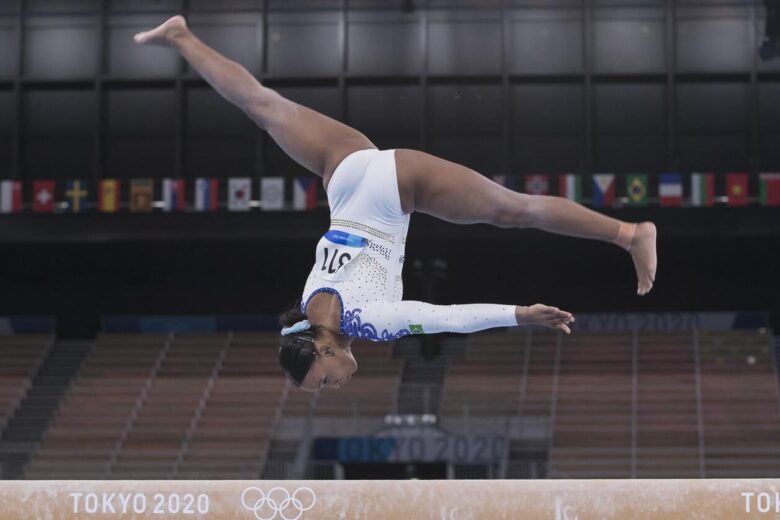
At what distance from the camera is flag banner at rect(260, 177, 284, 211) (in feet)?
66.0

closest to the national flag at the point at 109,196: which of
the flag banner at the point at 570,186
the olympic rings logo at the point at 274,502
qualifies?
the flag banner at the point at 570,186

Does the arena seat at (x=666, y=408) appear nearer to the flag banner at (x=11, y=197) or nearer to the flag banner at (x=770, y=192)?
the flag banner at (x=770, y=192)

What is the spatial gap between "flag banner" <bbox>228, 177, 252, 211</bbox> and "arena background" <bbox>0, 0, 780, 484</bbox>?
0.22m

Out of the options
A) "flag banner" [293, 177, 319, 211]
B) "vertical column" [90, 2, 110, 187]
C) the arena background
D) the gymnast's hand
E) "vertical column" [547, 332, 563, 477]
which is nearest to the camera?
the gymnast's hand

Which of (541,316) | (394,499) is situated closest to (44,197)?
(394,499)

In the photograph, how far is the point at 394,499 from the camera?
604 centimetres

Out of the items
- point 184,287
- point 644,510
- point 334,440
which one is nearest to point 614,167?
point 334,440

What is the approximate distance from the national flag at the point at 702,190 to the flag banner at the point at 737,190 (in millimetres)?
311

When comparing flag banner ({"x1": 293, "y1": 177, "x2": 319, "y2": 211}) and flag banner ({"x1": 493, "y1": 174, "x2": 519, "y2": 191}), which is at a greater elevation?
flag banner ({"x1": 493, "y1": 174, "x2": 519, "y2": 191})

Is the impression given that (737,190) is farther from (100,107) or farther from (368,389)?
(100,107)

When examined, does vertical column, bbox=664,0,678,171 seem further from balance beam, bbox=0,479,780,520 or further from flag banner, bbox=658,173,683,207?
balance beam, bbox=0,479,780,520

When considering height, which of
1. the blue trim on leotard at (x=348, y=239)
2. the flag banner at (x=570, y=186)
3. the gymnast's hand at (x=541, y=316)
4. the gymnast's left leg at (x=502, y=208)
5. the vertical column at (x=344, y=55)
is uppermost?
the vertical column at (x=344, y=55)

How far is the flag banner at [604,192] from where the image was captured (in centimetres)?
1939

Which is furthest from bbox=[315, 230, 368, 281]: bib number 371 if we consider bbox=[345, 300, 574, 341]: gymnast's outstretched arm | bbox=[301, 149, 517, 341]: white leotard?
bbox=[345, 300, 574, 341]: gymnast's outstretched arm
